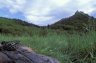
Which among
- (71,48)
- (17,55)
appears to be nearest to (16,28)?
(71,48)

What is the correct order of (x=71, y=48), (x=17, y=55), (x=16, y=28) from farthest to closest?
(x=16, y=28), (x=71, y=48), (x=17, y=55)

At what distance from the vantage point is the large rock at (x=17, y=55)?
252 inches

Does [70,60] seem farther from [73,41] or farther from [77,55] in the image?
[73,41]

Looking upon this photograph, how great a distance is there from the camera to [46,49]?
9.82 metres

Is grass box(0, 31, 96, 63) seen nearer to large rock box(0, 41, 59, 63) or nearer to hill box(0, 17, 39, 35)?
large rock box(0, 41, 59, 63)

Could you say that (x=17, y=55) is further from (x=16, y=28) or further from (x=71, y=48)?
(x=16, y=28)

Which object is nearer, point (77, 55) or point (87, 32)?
point (77, 55)

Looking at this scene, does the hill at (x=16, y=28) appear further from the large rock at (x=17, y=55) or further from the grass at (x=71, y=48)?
the large rock at (x=17, y=55)

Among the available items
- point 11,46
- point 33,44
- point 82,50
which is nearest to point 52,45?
point 33,44

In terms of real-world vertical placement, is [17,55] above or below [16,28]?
below

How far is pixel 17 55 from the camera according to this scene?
652cm

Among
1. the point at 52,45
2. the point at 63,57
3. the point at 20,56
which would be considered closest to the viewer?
the point at 20,56

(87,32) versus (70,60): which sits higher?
(87,32)

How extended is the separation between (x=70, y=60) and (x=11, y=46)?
260 centimetres
